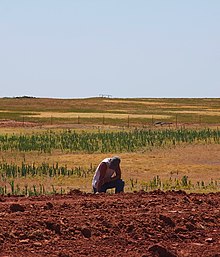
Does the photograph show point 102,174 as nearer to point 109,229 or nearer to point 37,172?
point 109,229

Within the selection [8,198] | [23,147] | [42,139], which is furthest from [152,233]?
[42,139]

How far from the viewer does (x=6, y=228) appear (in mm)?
8938

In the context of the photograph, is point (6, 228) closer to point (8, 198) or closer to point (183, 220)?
point (183, 220)

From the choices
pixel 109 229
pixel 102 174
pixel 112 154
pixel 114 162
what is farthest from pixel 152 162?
pixel 109 229

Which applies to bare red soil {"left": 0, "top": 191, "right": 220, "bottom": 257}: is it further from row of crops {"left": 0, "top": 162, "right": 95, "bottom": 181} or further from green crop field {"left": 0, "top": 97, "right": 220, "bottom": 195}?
row of crops {"left": 0, "top": 162, "right": 95, "bottom": 181}

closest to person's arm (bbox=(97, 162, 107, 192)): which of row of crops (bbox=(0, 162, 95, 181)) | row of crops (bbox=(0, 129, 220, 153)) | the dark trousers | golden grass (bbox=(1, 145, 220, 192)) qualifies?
the dark trousers

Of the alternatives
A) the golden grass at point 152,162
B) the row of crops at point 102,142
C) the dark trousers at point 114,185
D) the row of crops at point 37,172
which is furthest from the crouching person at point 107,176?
the row of crops at point 102,142

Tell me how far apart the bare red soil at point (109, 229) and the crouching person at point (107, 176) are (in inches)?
105

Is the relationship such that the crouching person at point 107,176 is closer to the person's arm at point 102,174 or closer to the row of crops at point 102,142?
the person's arm at point 102,174

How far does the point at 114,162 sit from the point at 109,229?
4.83 m

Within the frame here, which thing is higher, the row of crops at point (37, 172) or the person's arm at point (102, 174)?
the person's arm at point (102, 174)

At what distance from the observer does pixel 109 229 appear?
922cm

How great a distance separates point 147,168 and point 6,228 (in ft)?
60.1

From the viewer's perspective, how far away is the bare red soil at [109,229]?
8461mm
